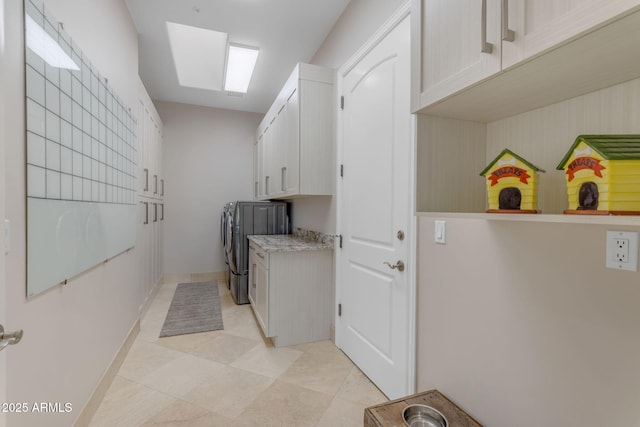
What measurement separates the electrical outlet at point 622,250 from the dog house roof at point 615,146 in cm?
22

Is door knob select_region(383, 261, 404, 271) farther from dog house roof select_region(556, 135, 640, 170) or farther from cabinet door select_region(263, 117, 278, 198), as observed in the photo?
cabinet door select_region(263, 117, 278, 198)

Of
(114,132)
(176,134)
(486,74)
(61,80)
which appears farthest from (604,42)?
(176,134)

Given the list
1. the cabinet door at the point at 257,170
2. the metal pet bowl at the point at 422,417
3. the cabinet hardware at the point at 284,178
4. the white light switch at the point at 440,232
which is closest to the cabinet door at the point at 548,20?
the white light switch at the point at 440,232

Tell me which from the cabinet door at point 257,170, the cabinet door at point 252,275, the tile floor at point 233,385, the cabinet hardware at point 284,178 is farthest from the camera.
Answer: the cabinet door at point 257,170

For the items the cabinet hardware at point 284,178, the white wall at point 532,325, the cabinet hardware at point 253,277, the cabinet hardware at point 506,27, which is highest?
the cabinet hardware at point 506,27

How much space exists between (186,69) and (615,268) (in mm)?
4085

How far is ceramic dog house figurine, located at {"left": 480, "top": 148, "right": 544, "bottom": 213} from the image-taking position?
95 centimetres

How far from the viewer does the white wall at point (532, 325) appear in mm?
819

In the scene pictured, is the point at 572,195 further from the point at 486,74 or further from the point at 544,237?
the point at 486,74

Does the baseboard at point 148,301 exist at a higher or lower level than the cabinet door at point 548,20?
lower

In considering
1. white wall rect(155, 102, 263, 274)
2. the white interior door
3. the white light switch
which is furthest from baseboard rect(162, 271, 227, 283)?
the white light switch

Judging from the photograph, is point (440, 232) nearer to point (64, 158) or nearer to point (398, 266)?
point (398, 266)

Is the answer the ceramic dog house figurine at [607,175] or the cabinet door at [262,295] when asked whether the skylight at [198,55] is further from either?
the ceramic dog house figurine at [607,175]

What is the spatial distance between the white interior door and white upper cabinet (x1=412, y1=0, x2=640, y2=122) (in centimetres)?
52
